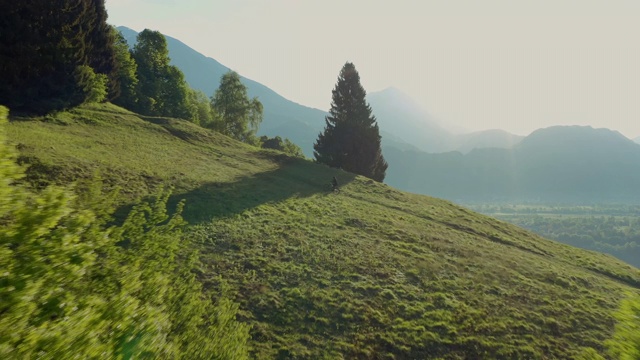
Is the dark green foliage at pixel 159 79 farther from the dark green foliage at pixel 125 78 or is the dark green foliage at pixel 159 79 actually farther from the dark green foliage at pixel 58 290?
the dark green foliage at pixel 58 290

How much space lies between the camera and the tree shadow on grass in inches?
1157

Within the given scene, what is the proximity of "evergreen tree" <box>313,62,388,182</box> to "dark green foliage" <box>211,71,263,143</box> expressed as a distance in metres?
20.4

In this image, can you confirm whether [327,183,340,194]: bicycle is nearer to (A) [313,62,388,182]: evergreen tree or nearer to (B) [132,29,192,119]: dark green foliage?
(A) [313,62,388,182]: evergreen tree

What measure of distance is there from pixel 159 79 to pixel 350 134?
38.1m

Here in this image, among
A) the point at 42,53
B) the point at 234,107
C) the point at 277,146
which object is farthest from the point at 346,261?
the point at 277,146

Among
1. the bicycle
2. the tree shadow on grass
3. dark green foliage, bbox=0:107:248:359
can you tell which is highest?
dark green foliage, bbox=0:107:248:359

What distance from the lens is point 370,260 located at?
26844 mm

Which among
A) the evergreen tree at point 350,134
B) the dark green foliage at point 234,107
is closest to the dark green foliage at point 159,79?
the dark green foliage at point 234,107

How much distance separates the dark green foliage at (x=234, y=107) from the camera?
71250mm

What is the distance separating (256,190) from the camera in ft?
124

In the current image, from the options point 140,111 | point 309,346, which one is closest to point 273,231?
point 309,346

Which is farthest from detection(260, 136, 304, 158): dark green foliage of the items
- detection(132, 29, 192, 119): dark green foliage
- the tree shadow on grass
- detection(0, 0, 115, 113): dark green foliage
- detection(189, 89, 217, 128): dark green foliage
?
detection(0, 0, 115, 113): dark green foliage

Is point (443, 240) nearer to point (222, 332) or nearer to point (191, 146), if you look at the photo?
point (222, 332)

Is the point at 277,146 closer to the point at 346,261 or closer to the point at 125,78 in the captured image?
the point at 125,78
